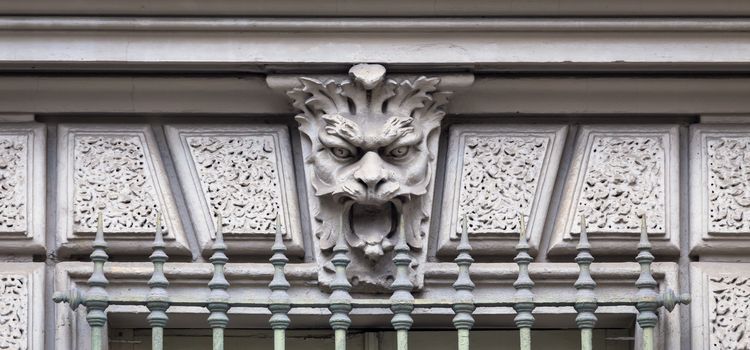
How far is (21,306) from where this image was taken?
604 cm

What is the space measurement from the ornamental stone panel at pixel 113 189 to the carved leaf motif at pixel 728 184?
4.95ft

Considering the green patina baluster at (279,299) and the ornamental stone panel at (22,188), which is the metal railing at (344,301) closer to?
the green patina baluster at (279,299)

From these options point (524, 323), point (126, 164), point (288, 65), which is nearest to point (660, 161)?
point (524, 323)

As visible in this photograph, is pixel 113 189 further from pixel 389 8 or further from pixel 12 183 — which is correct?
pixel 389 8

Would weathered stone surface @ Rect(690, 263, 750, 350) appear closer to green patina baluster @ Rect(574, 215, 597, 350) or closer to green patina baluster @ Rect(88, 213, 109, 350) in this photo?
green patina baluster @ Rect(574, 215, 597, 350)

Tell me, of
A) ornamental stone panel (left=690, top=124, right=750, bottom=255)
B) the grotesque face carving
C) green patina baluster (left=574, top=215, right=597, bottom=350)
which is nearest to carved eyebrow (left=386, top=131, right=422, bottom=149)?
the grotesque face carving

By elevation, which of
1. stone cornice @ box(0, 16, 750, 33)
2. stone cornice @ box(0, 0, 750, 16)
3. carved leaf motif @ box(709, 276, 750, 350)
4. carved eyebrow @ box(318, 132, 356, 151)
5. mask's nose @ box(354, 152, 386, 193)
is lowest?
carved leaf motif @ box(709, 276, 750, 350)

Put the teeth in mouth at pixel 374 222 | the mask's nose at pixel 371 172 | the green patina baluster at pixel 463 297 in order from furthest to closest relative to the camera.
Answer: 1. the teeth in mouth at pixel 374 222
2. the mask's nose at pixel 371 172
3. the green patina baluster at pixel 463 297

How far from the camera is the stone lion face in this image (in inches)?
237

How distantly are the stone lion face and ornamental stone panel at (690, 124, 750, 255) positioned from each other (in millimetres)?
777

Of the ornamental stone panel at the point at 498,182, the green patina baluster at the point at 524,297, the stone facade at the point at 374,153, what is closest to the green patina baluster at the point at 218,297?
the stone facade at the point at 374,153

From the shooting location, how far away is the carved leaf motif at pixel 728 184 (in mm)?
6148

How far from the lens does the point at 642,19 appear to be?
20.0 feet

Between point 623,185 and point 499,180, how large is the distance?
13.9 inches
